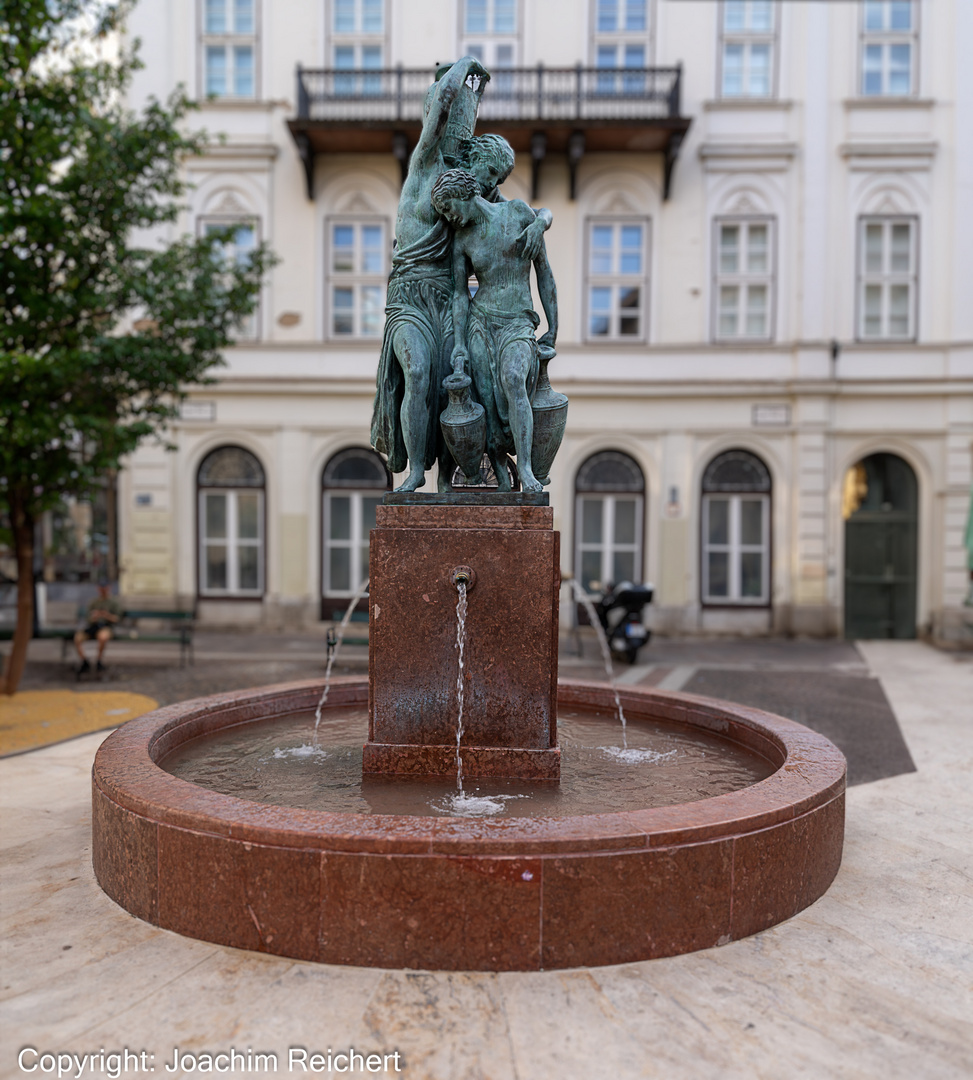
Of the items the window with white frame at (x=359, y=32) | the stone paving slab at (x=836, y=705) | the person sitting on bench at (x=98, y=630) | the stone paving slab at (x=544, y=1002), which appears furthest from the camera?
the window with white frame at (x=359, y=32)

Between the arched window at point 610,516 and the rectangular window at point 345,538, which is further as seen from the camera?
the rectangular window at point 345,538

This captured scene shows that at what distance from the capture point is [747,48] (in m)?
15.9

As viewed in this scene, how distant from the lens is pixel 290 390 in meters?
16.1

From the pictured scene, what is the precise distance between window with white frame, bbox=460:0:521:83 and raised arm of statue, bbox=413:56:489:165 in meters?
12.7

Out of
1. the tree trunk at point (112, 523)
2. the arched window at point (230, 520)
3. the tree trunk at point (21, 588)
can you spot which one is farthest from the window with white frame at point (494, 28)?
the tree trunk at point (21, 588)

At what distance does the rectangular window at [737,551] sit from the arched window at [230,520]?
821 centimetres

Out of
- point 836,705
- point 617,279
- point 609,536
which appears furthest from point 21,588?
point 617,279

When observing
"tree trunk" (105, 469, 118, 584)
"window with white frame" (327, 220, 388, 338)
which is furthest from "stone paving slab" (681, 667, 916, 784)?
"tree trunk" (105, 469, 118, 584)

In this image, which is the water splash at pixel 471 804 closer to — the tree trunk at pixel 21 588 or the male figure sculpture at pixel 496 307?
the male figure sculpture at pixel 496 307

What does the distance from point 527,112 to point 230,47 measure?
5614 mm

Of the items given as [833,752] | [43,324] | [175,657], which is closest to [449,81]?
[833,752]

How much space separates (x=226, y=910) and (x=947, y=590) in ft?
49.7

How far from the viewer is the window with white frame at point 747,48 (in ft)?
51.8

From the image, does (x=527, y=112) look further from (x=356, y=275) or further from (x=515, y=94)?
(x=356, y=275)
